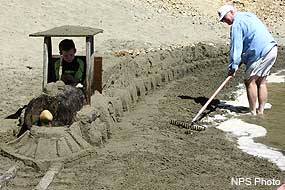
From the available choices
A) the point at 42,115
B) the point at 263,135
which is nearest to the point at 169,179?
the point at 42,115

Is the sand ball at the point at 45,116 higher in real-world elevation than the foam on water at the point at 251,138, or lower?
higher

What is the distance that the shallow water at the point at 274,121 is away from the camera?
7164mm

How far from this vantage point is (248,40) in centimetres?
832

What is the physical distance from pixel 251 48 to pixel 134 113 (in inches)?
76.0

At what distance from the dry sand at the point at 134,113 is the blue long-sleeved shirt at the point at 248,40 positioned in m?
1.11

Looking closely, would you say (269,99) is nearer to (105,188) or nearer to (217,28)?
(105,188)

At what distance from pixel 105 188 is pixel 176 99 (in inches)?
162

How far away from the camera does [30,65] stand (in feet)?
37.3

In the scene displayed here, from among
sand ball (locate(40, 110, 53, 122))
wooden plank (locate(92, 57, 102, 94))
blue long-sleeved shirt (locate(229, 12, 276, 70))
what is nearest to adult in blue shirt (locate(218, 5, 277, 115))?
blue long-sleeved shirt (locate(229, 12, 276, 70))

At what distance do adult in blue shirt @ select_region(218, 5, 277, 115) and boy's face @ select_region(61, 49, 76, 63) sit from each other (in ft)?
7.43

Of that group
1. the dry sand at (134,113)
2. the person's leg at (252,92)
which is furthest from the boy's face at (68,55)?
the person's leg at (252,92)

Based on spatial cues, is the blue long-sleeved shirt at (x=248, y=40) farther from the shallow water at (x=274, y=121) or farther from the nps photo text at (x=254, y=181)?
the nps photo text at (x=254, y=181)

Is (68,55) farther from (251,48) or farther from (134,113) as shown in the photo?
(251,48)

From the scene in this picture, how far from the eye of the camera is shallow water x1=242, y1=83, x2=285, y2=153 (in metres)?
7.16
